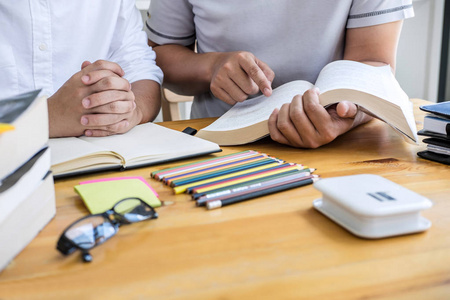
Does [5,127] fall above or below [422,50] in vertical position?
above

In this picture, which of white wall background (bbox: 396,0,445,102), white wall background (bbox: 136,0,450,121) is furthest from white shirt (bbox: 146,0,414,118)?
white wall background (bbox: 396,0,445,102)

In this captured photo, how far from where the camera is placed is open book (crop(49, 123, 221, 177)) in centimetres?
69

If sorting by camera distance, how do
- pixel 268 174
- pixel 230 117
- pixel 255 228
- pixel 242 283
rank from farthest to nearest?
1. pixel 230 117
2. pixel 268 174
3. pixel 255 228
4. pixel 242 283

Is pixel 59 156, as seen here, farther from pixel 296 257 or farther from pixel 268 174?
pixel 296 257

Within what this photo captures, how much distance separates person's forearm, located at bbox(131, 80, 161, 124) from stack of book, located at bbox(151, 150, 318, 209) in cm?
33

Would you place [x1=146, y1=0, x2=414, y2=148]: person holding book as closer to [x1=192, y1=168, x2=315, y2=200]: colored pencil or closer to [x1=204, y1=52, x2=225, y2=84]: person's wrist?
[x1=204, y1=52, x2=225, y2=84]: person's wrist

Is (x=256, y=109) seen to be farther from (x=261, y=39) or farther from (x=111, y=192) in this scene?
(x=111, y=192)

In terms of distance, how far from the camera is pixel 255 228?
0.49m

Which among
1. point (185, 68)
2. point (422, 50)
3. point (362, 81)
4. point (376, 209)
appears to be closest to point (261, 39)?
point (185, 68)

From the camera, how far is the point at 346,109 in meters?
0.78

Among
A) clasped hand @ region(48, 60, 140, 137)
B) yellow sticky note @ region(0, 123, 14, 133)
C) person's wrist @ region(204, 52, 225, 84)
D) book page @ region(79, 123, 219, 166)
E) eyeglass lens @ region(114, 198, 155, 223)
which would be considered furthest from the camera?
person's wrist @ region(204, 52, 225, 84)

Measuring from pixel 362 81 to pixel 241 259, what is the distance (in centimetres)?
50

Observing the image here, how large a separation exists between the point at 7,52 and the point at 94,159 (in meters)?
0.50

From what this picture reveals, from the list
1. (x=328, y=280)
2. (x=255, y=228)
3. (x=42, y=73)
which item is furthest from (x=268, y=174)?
(x=42, y=73)
